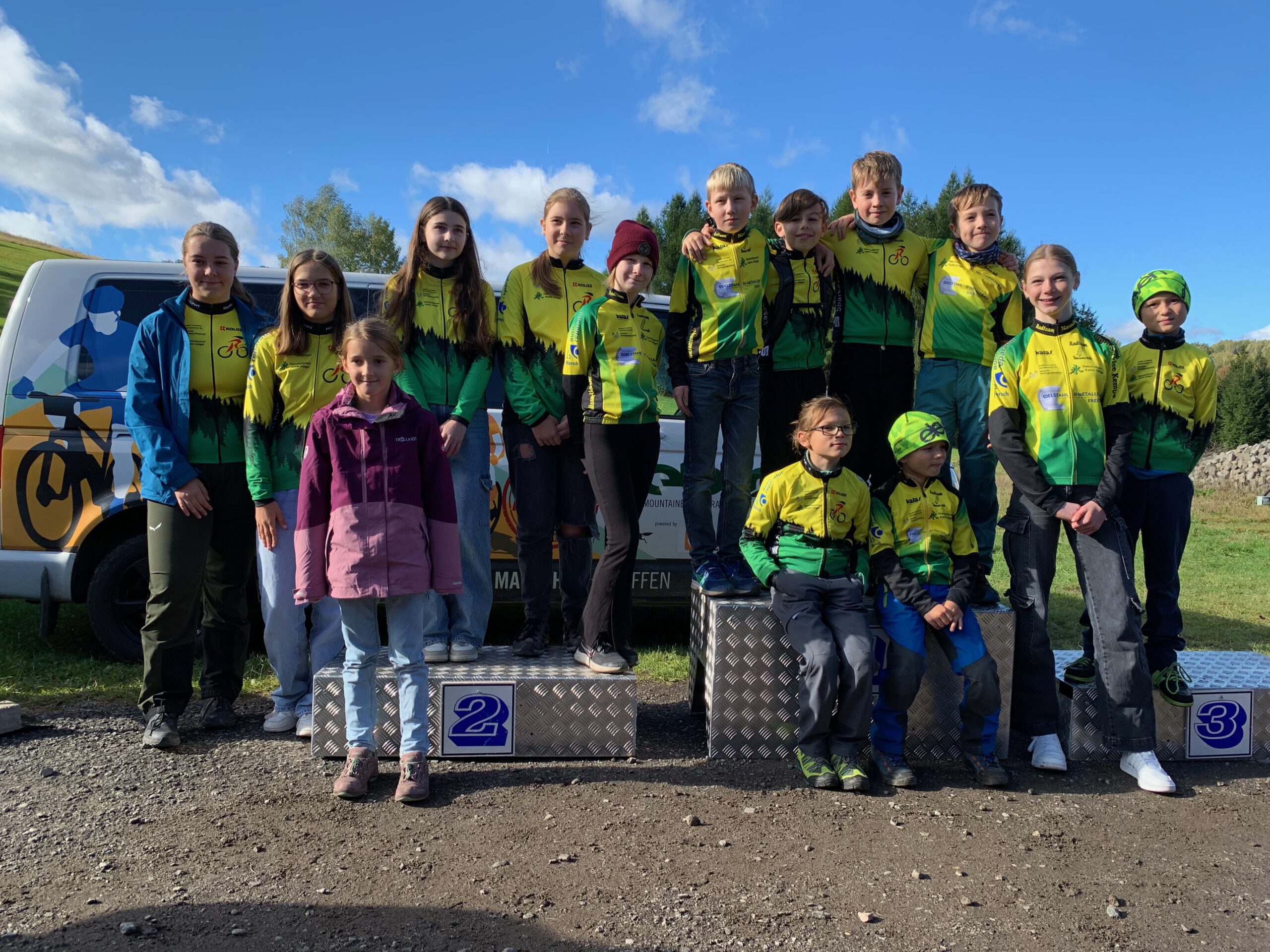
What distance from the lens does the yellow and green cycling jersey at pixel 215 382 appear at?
3898 millimetres

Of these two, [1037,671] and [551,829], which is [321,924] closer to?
[551,829]

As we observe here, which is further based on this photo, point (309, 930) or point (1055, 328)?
point (1055, 328)

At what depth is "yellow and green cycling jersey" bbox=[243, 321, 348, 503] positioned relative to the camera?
3.80 meters

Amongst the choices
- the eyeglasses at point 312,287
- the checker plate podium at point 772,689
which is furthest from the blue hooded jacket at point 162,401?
the checker plate podium at point 772,689

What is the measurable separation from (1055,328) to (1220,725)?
1.94 m

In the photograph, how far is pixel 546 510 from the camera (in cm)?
406

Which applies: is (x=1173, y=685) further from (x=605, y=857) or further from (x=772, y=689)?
(x=605, y=857)

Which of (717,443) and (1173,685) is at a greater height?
(717,443)

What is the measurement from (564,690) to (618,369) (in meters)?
1.39

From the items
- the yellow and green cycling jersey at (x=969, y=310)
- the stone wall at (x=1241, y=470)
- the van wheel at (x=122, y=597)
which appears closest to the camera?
the yellow and green cycling jersey at (x=969, y=310)

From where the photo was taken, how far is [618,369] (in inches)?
152

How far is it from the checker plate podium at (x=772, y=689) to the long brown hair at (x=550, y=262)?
1.60m

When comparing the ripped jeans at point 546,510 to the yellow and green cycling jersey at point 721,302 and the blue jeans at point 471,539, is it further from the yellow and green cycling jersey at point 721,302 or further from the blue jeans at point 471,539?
the yellow and green cycling jersey at point 721,302

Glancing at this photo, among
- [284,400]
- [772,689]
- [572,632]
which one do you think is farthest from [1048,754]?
[284,400]
